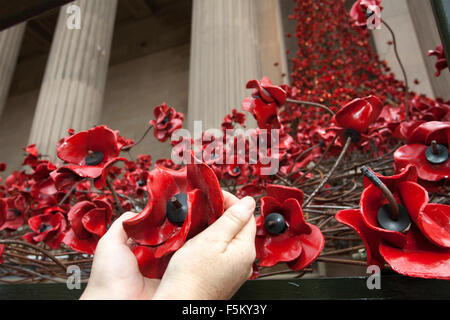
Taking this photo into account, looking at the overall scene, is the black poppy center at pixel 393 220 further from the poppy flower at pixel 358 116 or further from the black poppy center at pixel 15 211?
the black poppy center at pixel 15 211

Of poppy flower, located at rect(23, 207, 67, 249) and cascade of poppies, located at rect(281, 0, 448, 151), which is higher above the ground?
cascade of poppies, located at rect(281, 0, 448, 151)

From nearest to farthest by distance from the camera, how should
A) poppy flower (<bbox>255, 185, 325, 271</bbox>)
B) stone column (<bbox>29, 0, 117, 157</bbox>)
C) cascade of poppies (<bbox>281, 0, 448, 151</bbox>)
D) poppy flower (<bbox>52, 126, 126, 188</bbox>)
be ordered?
poppy flower (<bbox>255, 185, 325, 271</bbox>) → poppy flower (<bbox>52, 126, 126, 188</bbox>) → stone column (<bbox>29, 0, 117, 157</bbox>) → cascade of poppies (<bbox>281, 0, 448, 151</bbox>)

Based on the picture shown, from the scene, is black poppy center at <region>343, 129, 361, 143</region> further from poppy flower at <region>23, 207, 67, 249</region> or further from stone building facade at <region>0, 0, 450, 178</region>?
stone building facade at <region>0, 0, 450, 178</region>

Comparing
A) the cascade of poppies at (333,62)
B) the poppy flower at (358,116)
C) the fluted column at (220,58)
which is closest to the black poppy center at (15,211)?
the poppy flower at (358,116)

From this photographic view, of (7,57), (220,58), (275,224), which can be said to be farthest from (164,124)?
(7,57)

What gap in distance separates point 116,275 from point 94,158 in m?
0.27

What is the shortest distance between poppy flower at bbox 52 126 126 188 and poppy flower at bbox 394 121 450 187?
19.3 inches

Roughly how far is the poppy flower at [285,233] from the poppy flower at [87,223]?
27 cm

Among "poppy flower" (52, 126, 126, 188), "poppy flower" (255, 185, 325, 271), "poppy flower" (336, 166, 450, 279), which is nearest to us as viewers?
"poppy flower" (336, 166, 450, 279)

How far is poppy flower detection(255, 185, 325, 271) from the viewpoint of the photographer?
43cm

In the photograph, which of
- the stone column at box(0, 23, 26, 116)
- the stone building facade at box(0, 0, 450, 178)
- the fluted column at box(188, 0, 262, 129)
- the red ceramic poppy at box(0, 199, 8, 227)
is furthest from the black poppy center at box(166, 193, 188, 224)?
the stone column at box(0, 23, 26, 116)

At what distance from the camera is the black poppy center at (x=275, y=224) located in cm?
45

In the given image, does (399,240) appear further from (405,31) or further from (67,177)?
(405,31)
